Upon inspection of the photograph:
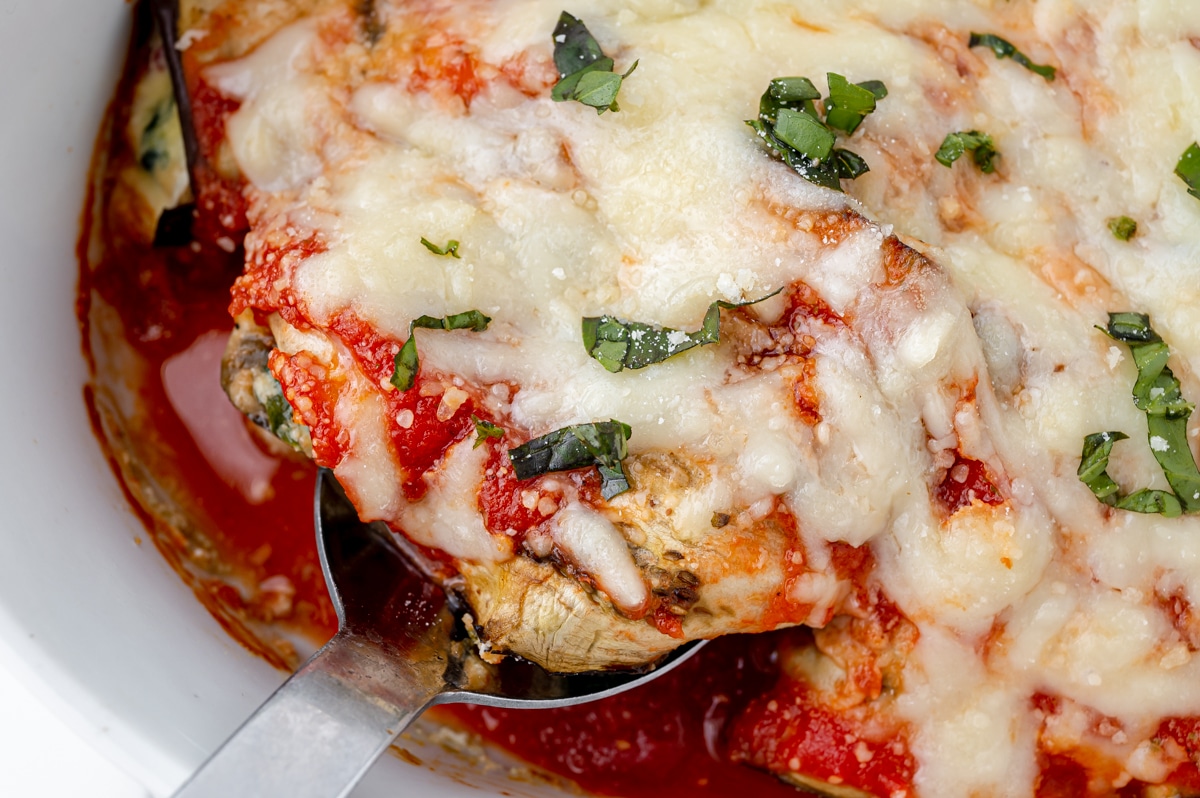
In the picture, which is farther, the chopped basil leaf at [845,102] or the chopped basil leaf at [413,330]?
the chopped basil leaf at [845,102]

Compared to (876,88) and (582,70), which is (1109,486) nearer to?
(876,88)

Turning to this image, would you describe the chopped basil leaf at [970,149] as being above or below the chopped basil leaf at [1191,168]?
above

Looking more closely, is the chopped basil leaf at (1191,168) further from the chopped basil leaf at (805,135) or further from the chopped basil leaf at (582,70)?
the chopped basil leaf at (582,70)

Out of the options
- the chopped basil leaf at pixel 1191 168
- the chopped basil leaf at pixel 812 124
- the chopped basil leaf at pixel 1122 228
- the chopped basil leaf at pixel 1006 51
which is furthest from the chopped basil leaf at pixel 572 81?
the chopped basil leaf at pixel 1191 168

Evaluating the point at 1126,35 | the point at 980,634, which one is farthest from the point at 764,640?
the point at 1126,35

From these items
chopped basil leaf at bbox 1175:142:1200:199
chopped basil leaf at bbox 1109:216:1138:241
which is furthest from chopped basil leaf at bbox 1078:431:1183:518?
chopped basil leaf at bbox 1175:142:1200:199

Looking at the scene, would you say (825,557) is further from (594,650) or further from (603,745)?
(603,745)
